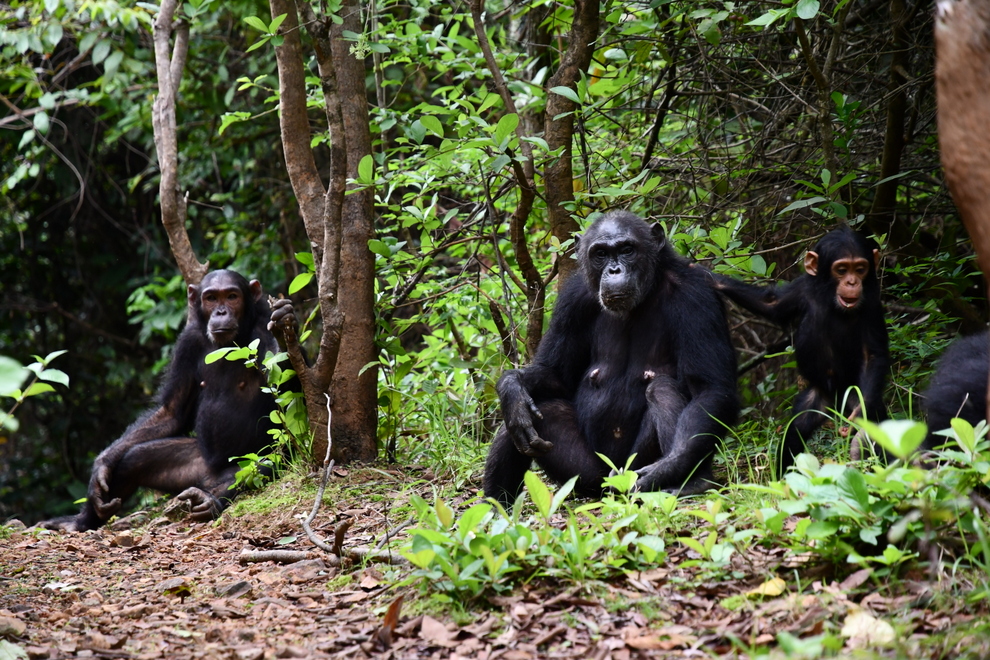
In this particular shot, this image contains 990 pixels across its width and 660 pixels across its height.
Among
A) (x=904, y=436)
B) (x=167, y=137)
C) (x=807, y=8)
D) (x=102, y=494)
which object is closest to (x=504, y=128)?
(x=807, y=8)

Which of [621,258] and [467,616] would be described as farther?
[621,258]

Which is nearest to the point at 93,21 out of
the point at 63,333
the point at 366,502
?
the point at 63,333

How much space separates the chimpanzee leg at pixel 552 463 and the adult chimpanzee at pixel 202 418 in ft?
7.71

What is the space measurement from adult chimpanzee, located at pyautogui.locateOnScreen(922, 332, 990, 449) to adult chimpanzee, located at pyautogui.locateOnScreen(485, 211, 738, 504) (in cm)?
94

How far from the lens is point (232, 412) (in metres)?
6.80

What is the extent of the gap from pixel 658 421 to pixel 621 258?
0.88 m

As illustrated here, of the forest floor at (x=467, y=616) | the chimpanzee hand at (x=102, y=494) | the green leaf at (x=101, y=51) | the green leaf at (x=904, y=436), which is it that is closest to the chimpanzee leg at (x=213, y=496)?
the chimpanzee hand at (x=102, y=494)

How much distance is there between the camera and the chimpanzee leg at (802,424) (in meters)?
4.88

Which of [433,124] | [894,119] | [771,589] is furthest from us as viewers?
[894,119]

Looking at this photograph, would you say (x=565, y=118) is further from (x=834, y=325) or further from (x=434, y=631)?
(x=434, y=631)

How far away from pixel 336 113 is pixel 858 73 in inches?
133

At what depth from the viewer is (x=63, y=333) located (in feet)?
41.3

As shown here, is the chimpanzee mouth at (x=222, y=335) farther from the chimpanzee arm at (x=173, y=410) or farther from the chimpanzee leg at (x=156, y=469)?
the chimpanzee leg at (x=156, y=469)

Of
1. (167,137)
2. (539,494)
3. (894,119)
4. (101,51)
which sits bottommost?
(539,494)
